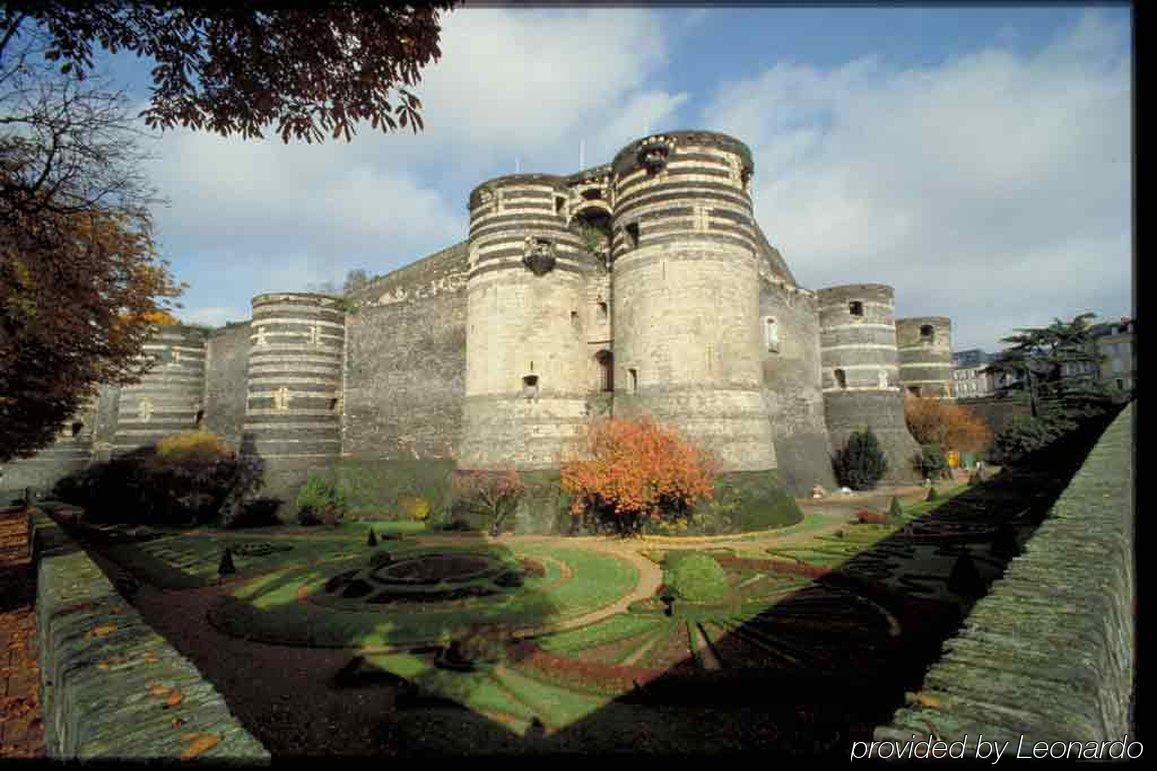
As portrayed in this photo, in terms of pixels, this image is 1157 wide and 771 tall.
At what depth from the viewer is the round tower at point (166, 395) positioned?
29188mm

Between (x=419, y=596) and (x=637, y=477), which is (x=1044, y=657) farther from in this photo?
(x=637, y=477)

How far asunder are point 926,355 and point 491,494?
28.4 m

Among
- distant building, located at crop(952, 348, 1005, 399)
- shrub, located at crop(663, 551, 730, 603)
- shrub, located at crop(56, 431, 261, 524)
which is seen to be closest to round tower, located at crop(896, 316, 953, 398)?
shrub, located at crop(663, 551, 730, 603)

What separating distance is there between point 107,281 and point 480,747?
859 cm

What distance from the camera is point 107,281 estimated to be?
8.52m

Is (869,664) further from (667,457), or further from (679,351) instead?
(679,351)

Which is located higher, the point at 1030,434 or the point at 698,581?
the point at 1030,434

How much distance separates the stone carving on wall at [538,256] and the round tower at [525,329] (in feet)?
0.12

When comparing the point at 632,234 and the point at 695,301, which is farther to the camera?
the point at 632,234

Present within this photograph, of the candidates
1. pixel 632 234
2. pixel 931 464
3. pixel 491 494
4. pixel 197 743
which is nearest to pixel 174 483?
pixel 491 494

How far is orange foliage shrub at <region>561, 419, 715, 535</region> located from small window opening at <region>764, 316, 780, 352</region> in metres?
10.6

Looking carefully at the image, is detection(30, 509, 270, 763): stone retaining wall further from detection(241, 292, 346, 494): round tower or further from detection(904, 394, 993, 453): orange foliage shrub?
detection(904, 394, 993, 453): orange foliage shrub

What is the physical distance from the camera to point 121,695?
358 centimetres

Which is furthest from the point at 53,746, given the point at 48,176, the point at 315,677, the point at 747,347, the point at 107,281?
the point at 747,347
